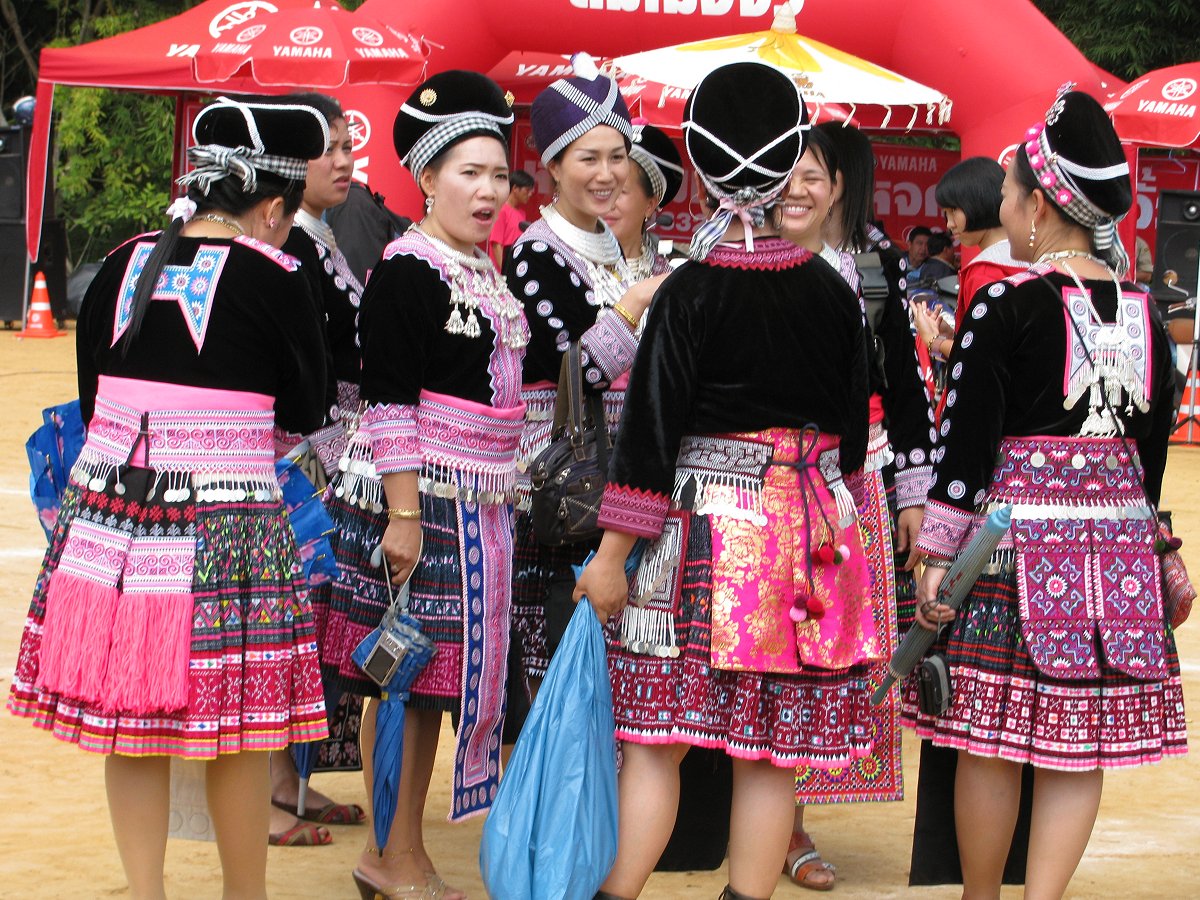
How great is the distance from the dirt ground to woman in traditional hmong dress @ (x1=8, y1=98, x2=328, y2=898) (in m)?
0.85

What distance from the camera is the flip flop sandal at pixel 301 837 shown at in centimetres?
463

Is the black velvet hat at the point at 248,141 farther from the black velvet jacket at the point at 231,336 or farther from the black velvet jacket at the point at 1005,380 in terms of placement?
the black velvet jacket at the point at 1005,380

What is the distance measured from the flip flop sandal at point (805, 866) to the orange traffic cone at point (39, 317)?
15.3 metres

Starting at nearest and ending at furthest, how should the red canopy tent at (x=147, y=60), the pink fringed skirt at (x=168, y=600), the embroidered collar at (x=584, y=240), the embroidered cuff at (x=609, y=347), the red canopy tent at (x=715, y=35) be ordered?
the pink fringed skirt at (x=168, y=600), the embroidered cuff at (x=609, y=347), the embroidered collar at (x=584, y=240), the red canopy tent at (x=715, y=35), the red canopy tent at (x=147, y=60)

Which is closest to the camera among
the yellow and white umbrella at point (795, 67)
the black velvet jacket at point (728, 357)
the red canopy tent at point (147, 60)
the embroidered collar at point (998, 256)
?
the black velvet jacket at point (728, 357)

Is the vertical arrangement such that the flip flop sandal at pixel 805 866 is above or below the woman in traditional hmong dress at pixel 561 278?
below

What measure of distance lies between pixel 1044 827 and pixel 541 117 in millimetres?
2308

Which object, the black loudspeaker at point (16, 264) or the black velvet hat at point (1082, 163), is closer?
the black velvet hat at point (1082, 163)

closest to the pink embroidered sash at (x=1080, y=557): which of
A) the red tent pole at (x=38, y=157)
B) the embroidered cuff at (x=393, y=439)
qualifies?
the embroidered cuff at (x=393, y=439)

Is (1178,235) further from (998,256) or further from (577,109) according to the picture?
(577,109)

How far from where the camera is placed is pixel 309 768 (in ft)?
15.2

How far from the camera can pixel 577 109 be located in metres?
4.55

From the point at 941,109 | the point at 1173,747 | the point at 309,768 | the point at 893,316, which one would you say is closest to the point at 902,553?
the point at 893,316

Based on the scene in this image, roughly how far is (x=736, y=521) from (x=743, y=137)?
0.82 m
